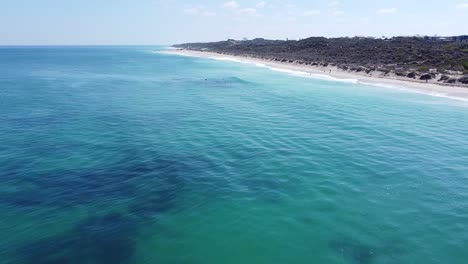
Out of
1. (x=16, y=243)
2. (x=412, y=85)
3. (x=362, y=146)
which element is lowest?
(x=16, y=243)

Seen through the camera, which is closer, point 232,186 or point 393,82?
point 232,186

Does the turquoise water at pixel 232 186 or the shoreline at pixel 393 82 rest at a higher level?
the shoreline at pixel 393 82

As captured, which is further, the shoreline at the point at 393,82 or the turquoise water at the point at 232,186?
the shoreline at the point at 393,82

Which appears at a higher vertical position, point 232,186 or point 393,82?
point 393,82

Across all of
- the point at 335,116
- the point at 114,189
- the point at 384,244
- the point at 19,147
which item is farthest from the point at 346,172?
the point at 19,147

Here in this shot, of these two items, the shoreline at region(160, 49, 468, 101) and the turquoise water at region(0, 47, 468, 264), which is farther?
the shoreline at region(160, 49, 468, 101)

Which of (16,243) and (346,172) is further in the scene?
(346,172)

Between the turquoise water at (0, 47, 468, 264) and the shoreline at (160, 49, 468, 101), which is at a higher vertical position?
the shoreline at (160, 49, 468, 101)

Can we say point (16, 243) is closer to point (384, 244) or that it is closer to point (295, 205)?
point (295, 205)
